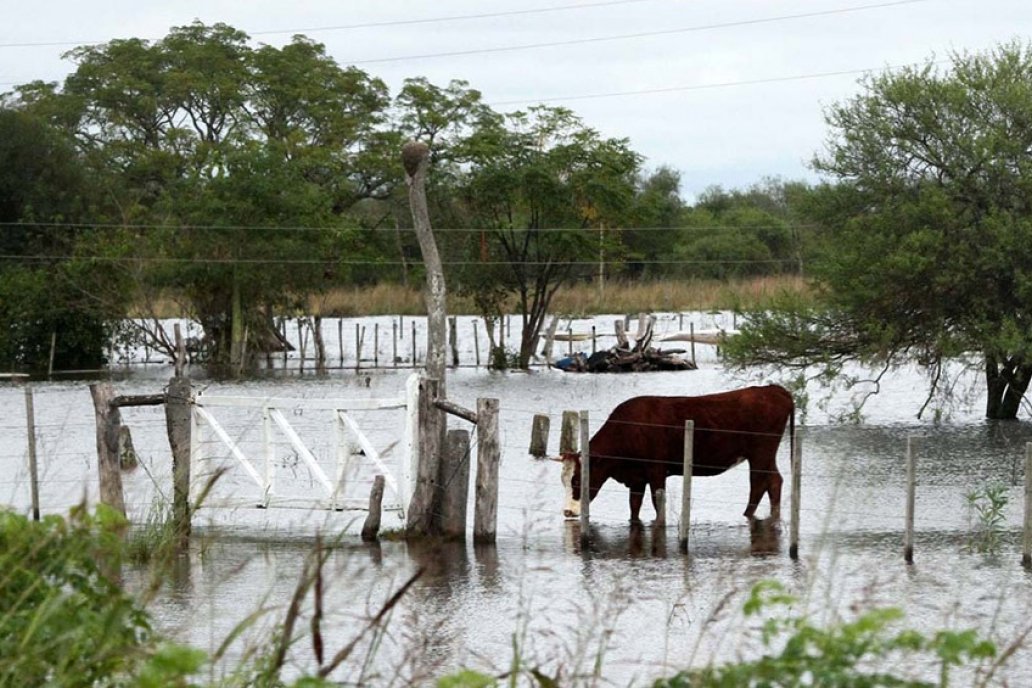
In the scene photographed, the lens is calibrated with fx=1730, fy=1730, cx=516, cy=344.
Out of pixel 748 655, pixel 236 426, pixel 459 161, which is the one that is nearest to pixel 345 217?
pixel 459 161

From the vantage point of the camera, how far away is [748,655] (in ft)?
31.8

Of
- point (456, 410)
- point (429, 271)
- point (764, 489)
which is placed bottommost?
point (764, 489)

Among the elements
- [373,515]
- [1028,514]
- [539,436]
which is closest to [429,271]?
[373,515]

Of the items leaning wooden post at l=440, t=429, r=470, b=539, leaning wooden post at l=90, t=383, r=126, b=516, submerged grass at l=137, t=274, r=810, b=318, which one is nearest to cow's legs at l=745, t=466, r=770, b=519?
leaning wooden post at l=440, t=429, r=470, b=539

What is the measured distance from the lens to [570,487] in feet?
56.4

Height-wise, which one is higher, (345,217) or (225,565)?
(345,217)

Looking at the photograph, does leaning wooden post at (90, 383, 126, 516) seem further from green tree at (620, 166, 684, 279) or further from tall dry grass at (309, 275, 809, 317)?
tall dry grass at (309, 275, 809, 317)

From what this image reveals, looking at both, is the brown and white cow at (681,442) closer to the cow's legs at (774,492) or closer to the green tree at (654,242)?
the cow's legs at (774,492)

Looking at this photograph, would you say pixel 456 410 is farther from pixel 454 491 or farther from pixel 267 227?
pixel 267 227

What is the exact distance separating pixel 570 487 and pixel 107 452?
14.8 ft

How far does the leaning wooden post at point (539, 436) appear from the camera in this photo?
2544 centimetres

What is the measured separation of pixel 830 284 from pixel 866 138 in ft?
8.51

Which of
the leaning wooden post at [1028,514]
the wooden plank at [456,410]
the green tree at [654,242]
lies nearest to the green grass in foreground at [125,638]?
the leaning wooden post at [1028,514]

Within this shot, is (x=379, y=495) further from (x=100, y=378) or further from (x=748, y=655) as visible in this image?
(x=100, y=378)
